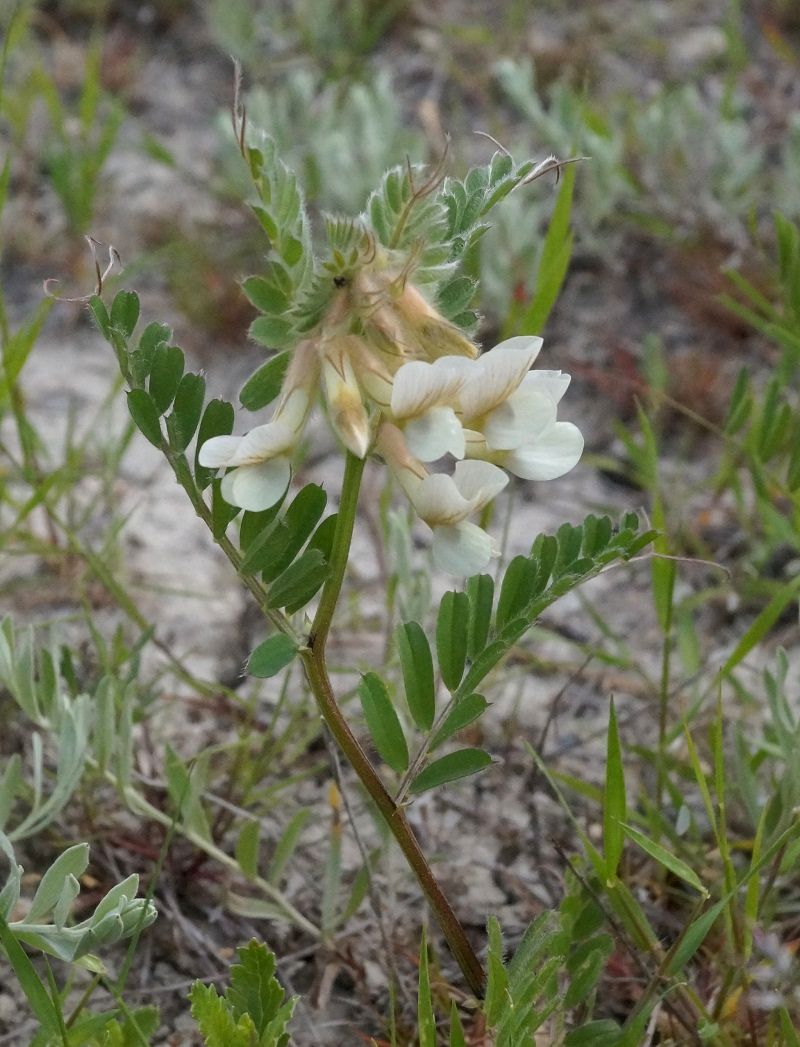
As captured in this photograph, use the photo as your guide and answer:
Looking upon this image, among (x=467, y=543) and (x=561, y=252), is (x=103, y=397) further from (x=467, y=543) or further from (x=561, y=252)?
(x=467, y=543)

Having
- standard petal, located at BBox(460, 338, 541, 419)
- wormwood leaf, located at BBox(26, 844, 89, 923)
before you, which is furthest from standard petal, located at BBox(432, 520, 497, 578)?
wormwood leaf, located at BBox(26, 844, 89, 923)

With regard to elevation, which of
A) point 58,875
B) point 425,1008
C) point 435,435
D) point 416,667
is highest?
point 435,435

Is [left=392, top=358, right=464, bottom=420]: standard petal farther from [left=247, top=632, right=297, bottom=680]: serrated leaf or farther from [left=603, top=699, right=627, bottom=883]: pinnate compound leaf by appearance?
[left=603, top=699, right=627, bottom=883]: pinnate compound leaf

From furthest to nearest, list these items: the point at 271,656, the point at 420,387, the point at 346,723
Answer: the point at 346,723 < the point at 271,656 < the point at 420,387

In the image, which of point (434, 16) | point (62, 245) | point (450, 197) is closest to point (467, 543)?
point (450, 197)

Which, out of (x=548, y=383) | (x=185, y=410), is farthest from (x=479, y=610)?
(x=185, y=410)

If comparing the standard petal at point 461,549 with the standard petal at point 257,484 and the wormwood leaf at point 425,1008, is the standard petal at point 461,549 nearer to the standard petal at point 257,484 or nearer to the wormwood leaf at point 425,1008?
the standard petal at point 257,484

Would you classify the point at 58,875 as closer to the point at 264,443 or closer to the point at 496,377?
the point at 264,443

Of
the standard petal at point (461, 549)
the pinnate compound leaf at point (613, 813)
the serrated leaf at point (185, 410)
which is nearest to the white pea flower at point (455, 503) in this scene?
the standard petal at point (461, 549)
